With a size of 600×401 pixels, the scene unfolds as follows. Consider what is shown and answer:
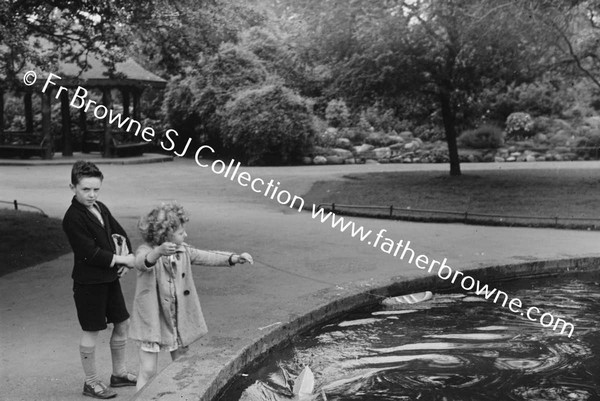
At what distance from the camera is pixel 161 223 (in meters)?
4.49

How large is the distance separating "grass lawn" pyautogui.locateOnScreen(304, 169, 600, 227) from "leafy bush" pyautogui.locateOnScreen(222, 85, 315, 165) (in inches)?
217

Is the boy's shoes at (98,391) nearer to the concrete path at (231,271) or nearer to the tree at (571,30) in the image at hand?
the concrete path at (231,271)

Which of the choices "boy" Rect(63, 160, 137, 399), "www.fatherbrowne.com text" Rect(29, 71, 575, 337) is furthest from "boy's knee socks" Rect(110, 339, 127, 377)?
"www.fatherbrowne.com text" Rect(29, 71, 575, 337)

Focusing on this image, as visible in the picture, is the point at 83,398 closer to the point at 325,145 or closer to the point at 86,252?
the point at 86,252

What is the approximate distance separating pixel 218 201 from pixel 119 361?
12.4 m

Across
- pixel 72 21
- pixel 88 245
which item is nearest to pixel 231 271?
pixel 88 245

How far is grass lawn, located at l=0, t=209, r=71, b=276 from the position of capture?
9305 mm

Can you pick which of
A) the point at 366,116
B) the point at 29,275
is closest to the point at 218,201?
the point at 29,275

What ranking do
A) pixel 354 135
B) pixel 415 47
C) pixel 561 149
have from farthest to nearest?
pixel 354 135 < pixel 561 149 < pixel 415 47

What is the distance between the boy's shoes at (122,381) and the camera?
16.0ft

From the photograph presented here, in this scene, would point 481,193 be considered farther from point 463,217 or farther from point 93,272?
point 93,272

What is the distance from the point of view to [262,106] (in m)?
25.8

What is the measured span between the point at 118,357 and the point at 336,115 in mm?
26939

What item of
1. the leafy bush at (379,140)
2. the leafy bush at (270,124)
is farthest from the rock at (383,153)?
the leafy bush at (270,124)
